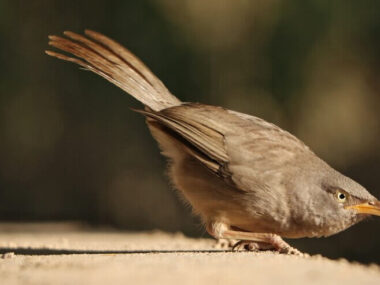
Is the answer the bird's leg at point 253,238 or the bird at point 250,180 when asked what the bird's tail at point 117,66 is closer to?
the bird at point 250,180

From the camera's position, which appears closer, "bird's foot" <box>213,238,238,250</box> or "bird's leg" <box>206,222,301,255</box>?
"bird's leg" <box>206,222,301,255</box>

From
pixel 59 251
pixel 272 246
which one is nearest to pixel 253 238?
pixel 272 246

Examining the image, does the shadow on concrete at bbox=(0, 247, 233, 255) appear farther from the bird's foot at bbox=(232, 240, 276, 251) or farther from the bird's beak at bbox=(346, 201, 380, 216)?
the bird's beak at bbox=(346, 201, 380, 216)

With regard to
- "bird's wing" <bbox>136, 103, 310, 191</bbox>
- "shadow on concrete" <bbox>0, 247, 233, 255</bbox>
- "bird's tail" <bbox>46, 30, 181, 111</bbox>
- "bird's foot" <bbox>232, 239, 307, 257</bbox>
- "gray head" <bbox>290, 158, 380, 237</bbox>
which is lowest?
"shadow on concrete" <bbox>0, 247, 233, 255</bbox>

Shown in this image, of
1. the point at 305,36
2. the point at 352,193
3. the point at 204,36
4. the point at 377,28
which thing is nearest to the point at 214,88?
the point at 204,36

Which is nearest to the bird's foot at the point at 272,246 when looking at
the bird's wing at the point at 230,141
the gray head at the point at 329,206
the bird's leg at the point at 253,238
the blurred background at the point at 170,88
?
the bird's leg at the point at 253,238

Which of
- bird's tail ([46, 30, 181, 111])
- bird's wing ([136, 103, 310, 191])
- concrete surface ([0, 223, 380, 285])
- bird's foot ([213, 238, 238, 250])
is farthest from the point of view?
bird's foot ([213, 238, 238, 250])

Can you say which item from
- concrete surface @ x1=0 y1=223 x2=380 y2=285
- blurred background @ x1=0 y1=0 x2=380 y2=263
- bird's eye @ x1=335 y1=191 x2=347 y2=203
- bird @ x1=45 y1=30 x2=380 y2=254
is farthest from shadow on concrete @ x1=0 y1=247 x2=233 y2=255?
blurred background @ x1=0 y1=0 x2=380 y2=263
